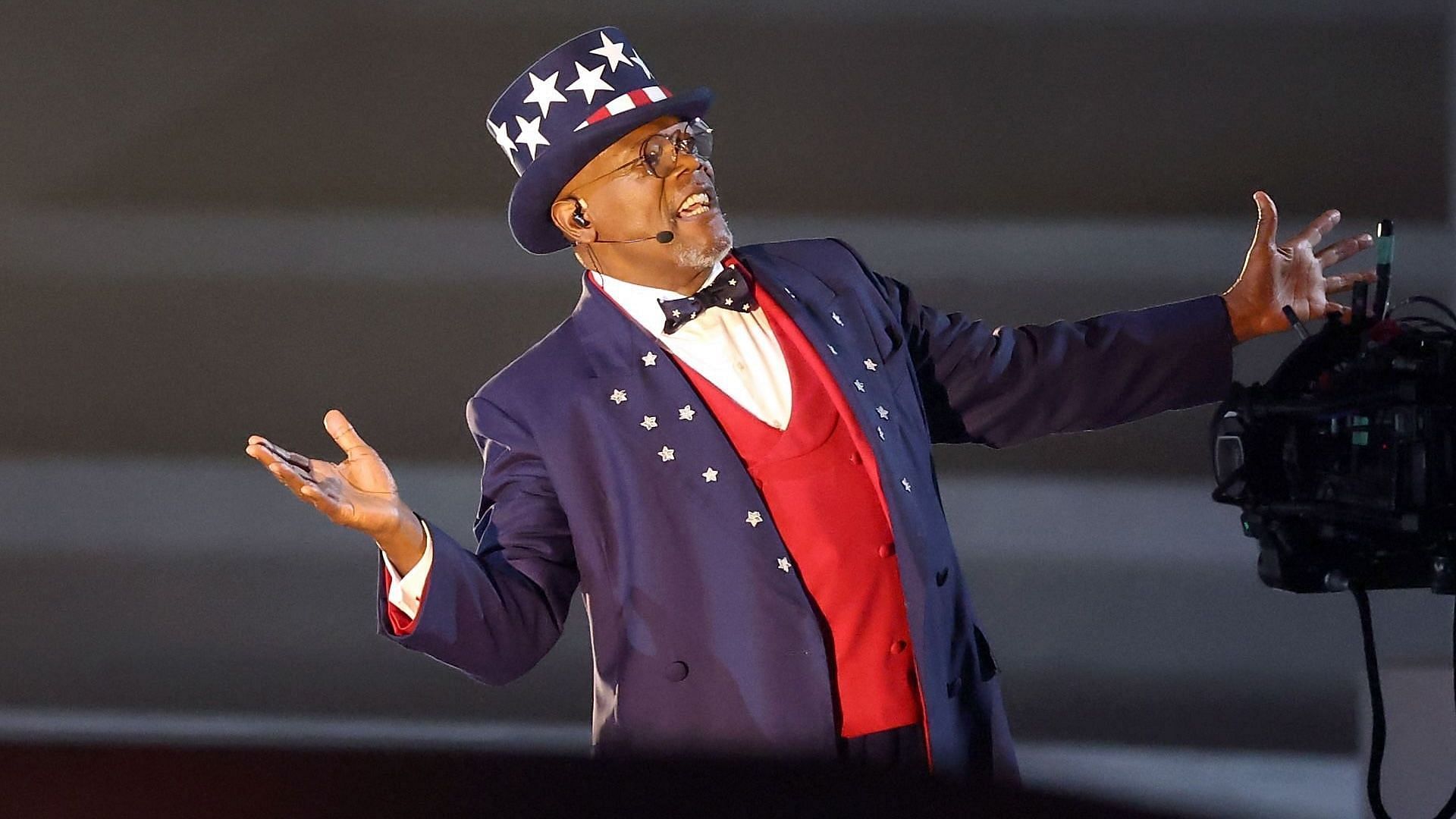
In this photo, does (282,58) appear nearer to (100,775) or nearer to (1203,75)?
(1203,75)

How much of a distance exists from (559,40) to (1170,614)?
1839mm

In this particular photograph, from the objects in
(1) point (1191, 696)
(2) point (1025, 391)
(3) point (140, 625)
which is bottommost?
(1) point (1191, 696)

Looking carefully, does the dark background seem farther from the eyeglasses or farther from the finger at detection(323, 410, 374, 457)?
the finger at detection(323, 410, 374, 457)

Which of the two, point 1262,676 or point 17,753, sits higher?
point 17,753

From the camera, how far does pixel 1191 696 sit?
355cm

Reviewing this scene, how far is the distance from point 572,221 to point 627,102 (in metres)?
0.17

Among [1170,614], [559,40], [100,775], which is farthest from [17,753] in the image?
[1170,614]

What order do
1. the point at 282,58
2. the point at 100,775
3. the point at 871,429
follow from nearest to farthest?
the point at 100,775 → the point at 871,429 → the point at 282,58

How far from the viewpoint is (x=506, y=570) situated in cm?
189

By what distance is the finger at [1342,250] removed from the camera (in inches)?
77.5

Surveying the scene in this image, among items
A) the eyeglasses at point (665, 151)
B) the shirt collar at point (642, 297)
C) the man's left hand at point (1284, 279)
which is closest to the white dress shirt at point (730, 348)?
the shirt collar at point (642, 297)

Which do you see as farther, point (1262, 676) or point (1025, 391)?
point (1262, 676)

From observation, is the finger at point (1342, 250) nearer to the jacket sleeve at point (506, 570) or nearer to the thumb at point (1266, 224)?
the thumb at point (1266, 224)

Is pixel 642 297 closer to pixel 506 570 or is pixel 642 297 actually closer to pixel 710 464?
pixel 710 464
